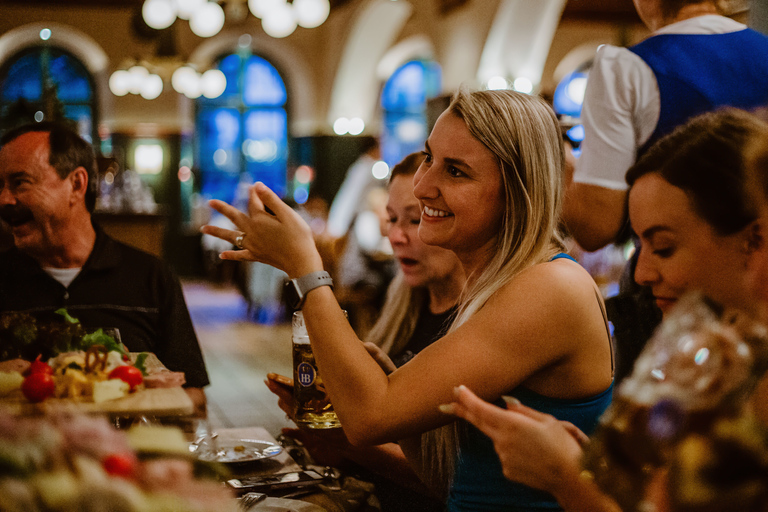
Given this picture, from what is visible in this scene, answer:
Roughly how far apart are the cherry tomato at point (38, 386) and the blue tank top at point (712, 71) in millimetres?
1409

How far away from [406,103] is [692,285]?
1295cm

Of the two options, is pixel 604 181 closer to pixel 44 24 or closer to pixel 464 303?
pixel 464 303

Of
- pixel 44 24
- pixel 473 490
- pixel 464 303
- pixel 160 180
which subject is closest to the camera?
pixel 473 490

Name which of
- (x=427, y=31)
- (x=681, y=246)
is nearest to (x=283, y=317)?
(x=427, y=31)

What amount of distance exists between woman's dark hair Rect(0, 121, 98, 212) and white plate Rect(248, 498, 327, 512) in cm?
142

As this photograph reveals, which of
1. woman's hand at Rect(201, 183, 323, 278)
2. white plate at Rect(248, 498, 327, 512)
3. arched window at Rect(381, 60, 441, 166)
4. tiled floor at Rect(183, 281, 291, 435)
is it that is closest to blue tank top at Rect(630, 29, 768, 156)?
woman's hand at Rect(201, 183, 323, 278)

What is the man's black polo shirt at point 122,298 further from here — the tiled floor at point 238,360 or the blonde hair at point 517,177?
the blonde hair at point 517,177

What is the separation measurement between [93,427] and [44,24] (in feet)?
43.1

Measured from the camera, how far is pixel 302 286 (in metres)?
1.22

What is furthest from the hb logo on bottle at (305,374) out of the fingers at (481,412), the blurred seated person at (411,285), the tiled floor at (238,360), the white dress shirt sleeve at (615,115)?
the tiled floor at (238,360)

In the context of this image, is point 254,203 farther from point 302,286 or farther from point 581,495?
point 581,495

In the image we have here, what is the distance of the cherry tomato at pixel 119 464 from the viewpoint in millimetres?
644

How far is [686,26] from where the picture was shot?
5.44 feet

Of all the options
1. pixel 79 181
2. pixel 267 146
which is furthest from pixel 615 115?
pixel 267 146
